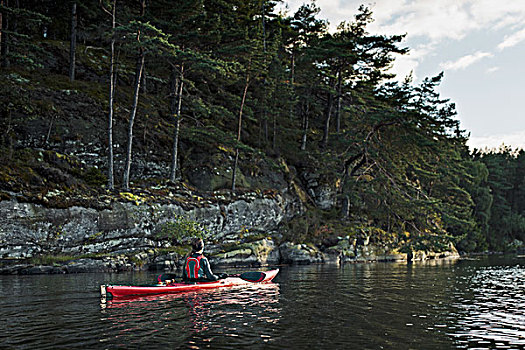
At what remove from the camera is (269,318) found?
25.7 ft

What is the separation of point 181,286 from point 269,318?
178 inches

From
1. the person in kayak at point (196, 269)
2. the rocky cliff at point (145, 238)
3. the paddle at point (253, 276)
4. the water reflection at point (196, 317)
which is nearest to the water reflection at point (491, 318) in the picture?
the water reflection at point (196, 317)

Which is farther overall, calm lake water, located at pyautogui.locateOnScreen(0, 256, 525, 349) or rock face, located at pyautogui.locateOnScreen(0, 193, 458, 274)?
rock face, located at pyautogui.locateOnScreen(0, 193, 458, 274)

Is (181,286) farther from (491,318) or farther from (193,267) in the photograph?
(491,318)

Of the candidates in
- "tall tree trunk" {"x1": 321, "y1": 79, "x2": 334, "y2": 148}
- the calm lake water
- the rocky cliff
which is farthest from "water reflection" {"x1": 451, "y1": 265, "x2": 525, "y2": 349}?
"tall tree trunk" {"x1": 321, "y1": 79, "x2": 334, "y2": 148}

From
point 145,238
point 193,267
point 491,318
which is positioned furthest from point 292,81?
point 491,318

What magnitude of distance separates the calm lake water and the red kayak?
1.01 ft

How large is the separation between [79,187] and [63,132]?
239 inches

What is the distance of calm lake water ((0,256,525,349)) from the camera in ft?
19.9

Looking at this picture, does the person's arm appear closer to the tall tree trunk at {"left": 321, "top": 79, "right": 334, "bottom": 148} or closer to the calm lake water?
the calm lake water

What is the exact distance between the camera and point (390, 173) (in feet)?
102

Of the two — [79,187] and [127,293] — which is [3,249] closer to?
[79,187]

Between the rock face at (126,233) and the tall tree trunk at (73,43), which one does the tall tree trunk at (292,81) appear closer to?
the rock face at (126,233)

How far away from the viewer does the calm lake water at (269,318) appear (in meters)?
6.05
